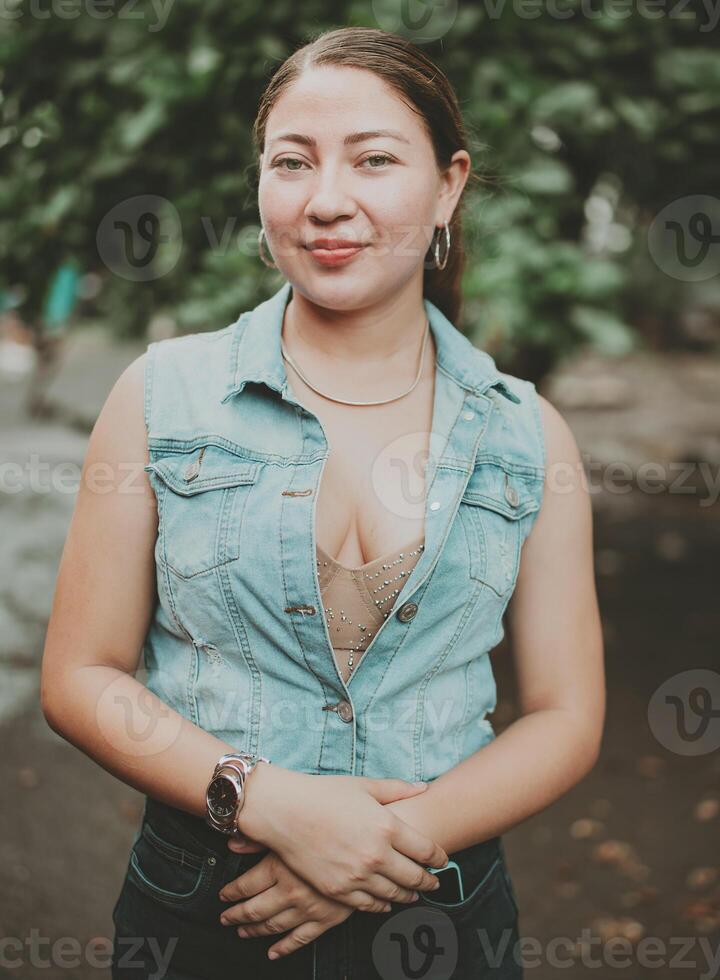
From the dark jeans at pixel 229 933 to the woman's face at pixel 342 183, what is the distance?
34.9 inches

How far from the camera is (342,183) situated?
5.01 ft

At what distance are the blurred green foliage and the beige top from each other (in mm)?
1311

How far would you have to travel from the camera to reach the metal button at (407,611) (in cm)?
153

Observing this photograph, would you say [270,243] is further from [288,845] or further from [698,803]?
[698,803]

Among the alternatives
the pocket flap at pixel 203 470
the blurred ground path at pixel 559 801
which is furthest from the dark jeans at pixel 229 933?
the blurred ground path at pixel 559 801

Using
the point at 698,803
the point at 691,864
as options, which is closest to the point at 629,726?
the point at 698,803

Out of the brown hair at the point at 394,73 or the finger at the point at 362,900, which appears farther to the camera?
the brown hair at the point at 394,73

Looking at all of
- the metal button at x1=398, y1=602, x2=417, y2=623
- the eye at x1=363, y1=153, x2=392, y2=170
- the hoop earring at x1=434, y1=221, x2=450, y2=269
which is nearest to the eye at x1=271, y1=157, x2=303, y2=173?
the eye at x1=363, y1=153, x2=392, y2=170

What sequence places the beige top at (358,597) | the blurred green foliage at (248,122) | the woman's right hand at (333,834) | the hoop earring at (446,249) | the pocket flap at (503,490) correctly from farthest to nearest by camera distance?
the blurred green foliage at (248,122) < the hoop earring at (446,249) < the pocket flap at (503,490) < the beige top at (358,597) < the woman's right hand at (333,834)

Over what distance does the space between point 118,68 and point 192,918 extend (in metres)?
2.28

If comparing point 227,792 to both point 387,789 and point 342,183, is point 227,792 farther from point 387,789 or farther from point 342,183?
point 342,183

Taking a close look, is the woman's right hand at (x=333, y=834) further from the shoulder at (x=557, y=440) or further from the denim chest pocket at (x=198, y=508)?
the shoulder at (x=557, y=440)

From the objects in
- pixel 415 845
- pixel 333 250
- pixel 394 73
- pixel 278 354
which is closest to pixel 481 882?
pixel 415 845

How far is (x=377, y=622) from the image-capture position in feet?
5.13
